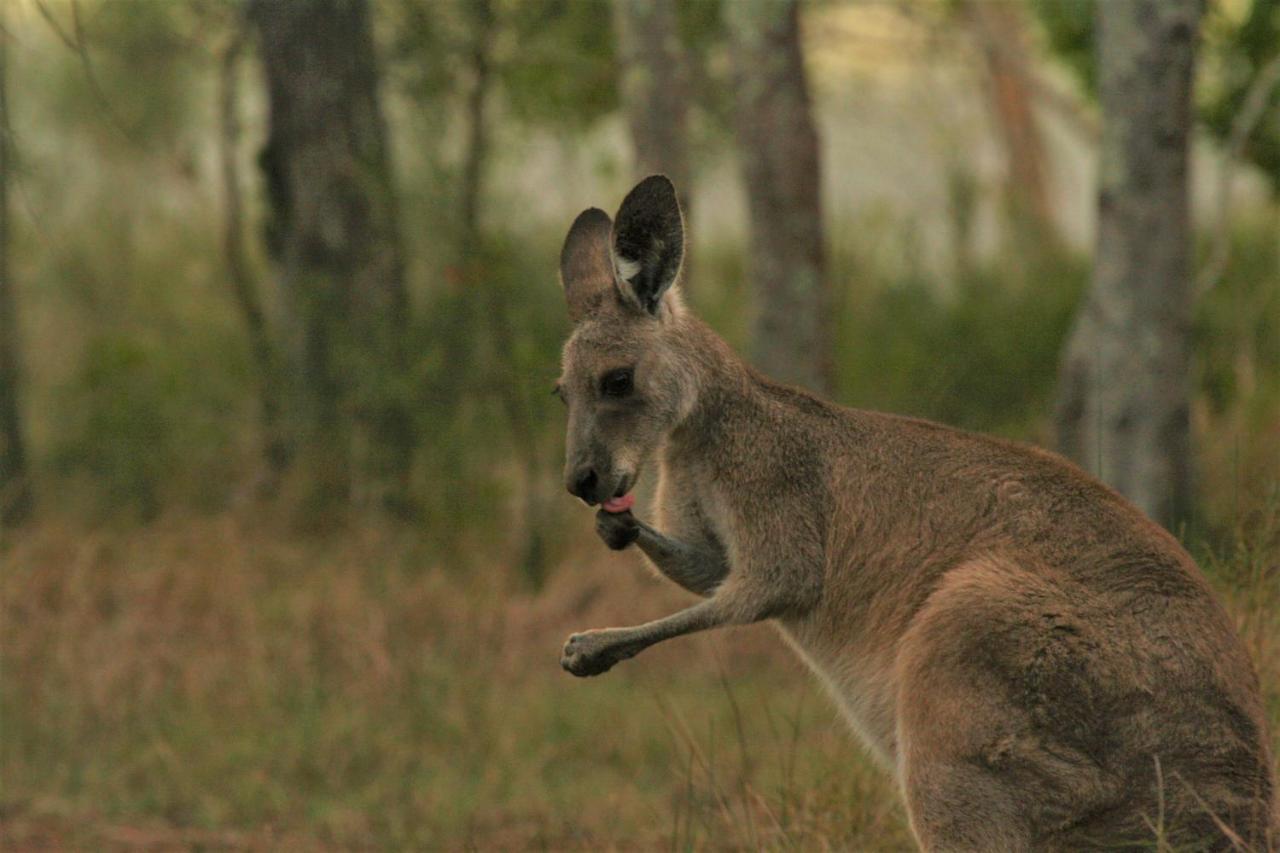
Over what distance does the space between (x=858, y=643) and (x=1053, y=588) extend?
24.0 inches

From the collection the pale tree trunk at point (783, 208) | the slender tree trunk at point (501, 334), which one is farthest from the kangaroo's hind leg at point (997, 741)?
the pale tree trunk at point (783, 208)

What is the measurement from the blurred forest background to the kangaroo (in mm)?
658

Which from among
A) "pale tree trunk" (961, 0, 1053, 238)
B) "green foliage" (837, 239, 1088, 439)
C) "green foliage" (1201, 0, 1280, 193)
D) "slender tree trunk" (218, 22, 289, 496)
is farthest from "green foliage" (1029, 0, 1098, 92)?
"pale tree trunk" (961, 0, 1053, 238)

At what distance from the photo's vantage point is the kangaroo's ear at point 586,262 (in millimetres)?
4832

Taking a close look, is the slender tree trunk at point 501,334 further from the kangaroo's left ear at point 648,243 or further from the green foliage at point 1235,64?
the kangaroo's left ear at point 648,243

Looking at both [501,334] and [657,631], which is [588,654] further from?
[501,334]

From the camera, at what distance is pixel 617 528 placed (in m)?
4.45

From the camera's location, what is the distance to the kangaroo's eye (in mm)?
4582

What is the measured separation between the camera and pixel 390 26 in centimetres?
1188

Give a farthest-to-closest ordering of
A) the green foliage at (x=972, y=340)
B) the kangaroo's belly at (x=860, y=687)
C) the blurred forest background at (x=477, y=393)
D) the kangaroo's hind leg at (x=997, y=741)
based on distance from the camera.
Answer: the green foliage at (x=972, y=340) → the blurred forest background at (x=477, y=393) → the kangaroo's belly at (x=860, y=687) → the kangaroo's hind leg at (x=997, y=741)

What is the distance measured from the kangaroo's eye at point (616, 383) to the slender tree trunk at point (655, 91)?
457 cm

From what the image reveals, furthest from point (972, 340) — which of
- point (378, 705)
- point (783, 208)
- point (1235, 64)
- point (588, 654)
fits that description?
point (588, 654)

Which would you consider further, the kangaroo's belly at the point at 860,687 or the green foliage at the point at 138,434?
the green foliage at the point at 138,434

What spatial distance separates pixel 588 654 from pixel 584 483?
1.42 feet
